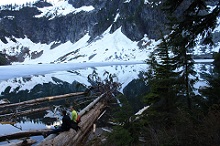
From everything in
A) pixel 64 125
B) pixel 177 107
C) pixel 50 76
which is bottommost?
pixel 50 76

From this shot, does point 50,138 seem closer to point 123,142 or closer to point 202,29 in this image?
point 123,142

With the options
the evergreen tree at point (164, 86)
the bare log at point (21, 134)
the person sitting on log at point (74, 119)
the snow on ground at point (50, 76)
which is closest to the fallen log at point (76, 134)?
the person sitting on log at point (74, 119)

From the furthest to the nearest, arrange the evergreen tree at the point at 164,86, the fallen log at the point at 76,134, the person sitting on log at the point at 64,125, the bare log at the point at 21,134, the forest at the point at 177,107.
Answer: the evergreen tree at the point at 164,86
the bare log at the point at 21,134
the person sitting on log at the point at 64,125
the fallen log at the point at 76,134
the forest at the point at 177,107

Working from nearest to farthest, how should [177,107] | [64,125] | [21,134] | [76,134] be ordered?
[177,107]
[64,125]
[76,134]
[21,134]

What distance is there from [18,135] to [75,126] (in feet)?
10.9

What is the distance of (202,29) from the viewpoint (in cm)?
788

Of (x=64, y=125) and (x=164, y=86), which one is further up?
(x=164, y=86)

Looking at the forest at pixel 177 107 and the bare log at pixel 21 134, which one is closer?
the forest at pixel 177 107

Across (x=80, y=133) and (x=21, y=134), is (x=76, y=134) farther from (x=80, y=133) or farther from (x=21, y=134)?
(x=21, y=134)

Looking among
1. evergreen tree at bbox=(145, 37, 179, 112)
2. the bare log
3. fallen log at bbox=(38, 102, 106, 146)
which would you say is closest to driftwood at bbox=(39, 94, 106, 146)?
fallen log at bbox=(38, 102, 106, 146)

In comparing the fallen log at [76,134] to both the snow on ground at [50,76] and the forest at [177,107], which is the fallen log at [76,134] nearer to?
the forest at [177,107]

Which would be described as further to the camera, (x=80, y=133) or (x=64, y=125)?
(x=80, y=133)

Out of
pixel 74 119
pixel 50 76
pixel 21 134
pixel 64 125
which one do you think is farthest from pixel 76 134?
pixel 50 76

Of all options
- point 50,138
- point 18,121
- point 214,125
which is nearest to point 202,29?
point 214,125
